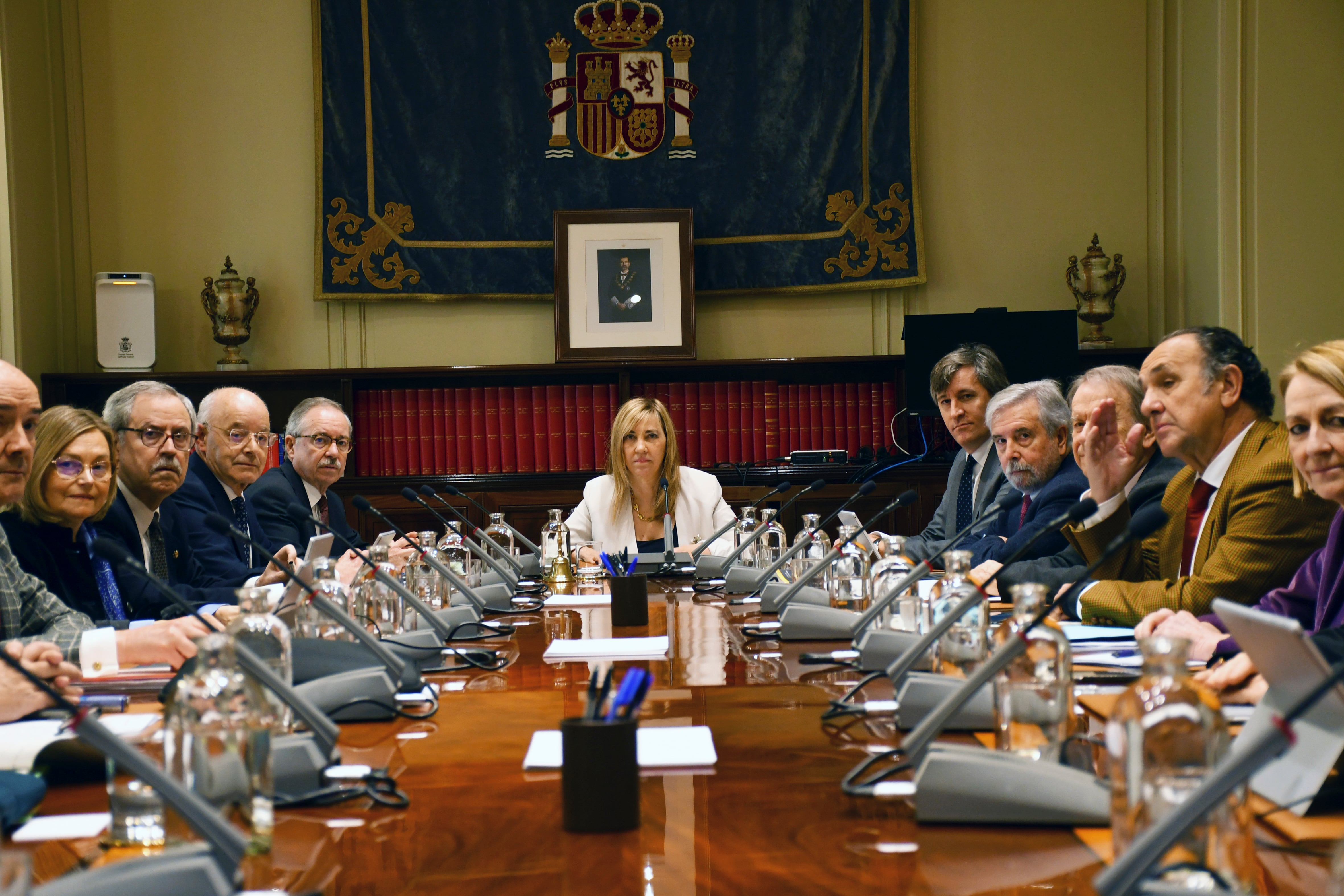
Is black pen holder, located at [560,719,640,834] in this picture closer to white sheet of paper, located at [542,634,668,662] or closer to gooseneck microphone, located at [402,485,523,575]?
white sheet of paper, located at [542,634,668,662]

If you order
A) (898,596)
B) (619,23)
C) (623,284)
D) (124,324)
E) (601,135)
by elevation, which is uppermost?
(619,23)

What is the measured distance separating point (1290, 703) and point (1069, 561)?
85.4 inches

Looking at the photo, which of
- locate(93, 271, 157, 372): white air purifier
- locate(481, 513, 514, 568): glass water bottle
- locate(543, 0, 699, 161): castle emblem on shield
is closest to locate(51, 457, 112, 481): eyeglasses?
locate(481, 513, 514, 568): glass water bottle

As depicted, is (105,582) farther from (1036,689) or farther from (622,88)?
(622,88)

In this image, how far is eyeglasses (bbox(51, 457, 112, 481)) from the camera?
8.45 ft

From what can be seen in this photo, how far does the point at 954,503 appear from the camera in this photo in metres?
4.29

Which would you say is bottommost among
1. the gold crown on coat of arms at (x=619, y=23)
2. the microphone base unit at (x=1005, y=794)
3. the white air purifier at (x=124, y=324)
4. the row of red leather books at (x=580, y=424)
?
the microphone base unit at (x=1005, y=794)

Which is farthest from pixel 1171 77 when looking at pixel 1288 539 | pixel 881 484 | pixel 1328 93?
pixel 1288 539

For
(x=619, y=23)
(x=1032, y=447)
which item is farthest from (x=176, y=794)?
(x=619, y=23)

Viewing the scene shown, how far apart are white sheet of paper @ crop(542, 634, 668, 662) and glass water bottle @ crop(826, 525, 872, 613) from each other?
20.9 inches

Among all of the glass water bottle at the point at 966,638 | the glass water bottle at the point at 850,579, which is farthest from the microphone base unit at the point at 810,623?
the glass water bottle at the point at 966,638

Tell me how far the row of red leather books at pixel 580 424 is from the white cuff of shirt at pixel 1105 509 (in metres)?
2.28

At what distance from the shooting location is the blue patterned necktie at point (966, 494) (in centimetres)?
421

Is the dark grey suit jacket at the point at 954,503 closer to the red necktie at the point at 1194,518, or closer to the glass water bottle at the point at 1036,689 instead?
the red necktie at the point at 1194,518
